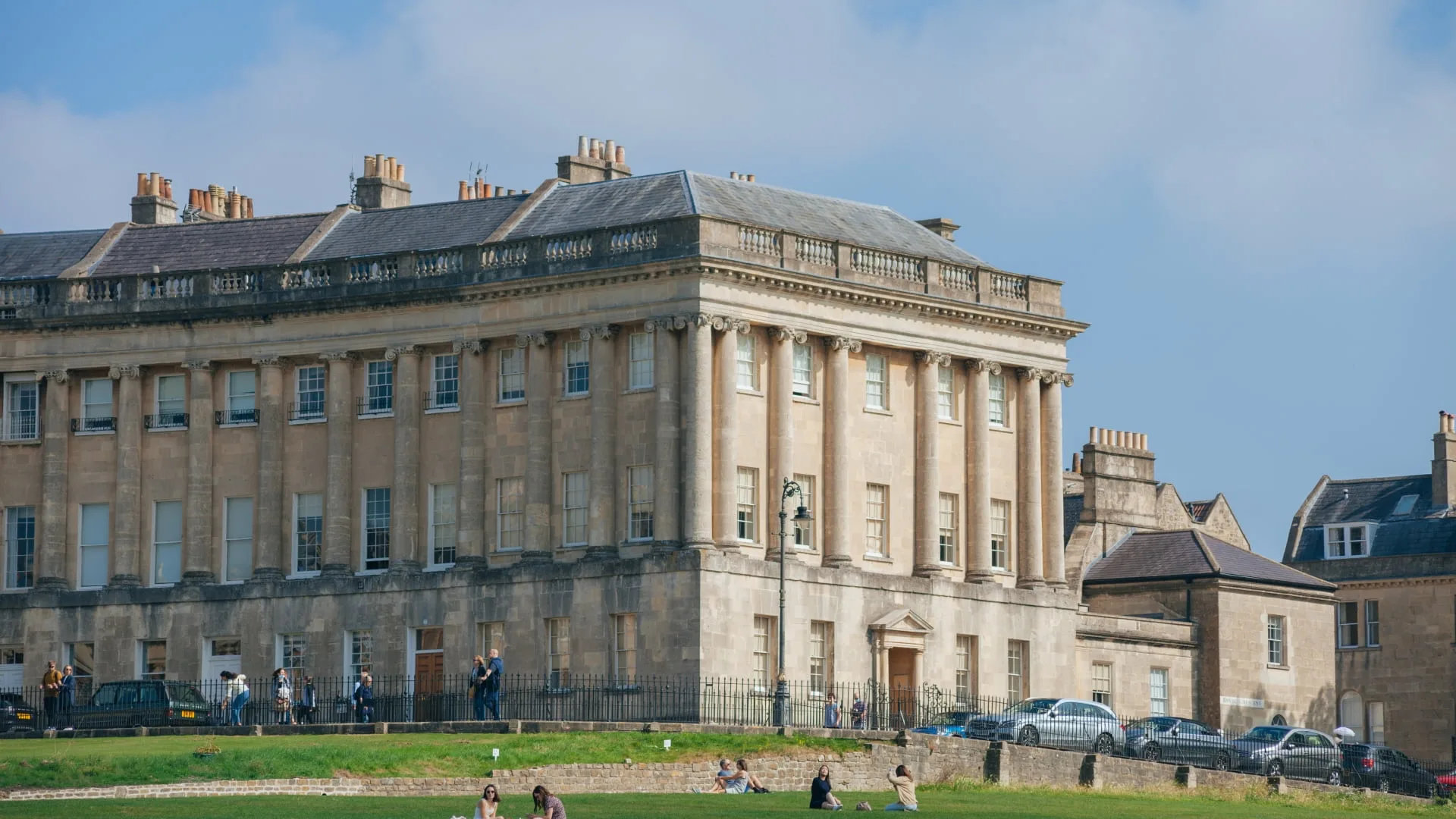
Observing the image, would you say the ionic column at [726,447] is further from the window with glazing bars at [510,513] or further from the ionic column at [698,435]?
the window with glazing bars at [510,513]

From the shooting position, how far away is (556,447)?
68625mm

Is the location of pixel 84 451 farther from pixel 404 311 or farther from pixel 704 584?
pixel 704 584

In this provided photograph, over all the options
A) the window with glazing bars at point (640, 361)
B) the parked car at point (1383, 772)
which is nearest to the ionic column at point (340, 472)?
the window with glazing bars at point (640, 361)

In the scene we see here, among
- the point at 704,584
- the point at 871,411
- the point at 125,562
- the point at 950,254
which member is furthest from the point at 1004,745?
the point at 125,562

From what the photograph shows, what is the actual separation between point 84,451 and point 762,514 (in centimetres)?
1834

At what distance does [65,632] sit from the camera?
237 ft

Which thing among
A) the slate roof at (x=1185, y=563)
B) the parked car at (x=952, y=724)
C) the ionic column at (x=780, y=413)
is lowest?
the parked car at (x=952, y=724)

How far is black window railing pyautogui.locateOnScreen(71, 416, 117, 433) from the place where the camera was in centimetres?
7331

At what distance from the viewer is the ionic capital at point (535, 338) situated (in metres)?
68.7

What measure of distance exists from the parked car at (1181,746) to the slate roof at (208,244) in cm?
2611

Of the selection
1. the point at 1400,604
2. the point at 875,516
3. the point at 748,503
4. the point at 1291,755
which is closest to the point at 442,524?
the point at 748,503

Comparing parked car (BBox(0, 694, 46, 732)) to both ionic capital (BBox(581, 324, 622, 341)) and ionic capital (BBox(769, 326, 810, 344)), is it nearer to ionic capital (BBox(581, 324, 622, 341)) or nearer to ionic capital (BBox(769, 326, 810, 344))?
ionic capital (BBox(581, 324, 622, 341))

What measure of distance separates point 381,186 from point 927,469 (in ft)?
57.1

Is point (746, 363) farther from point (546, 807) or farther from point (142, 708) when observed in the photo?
point (546, 807)
